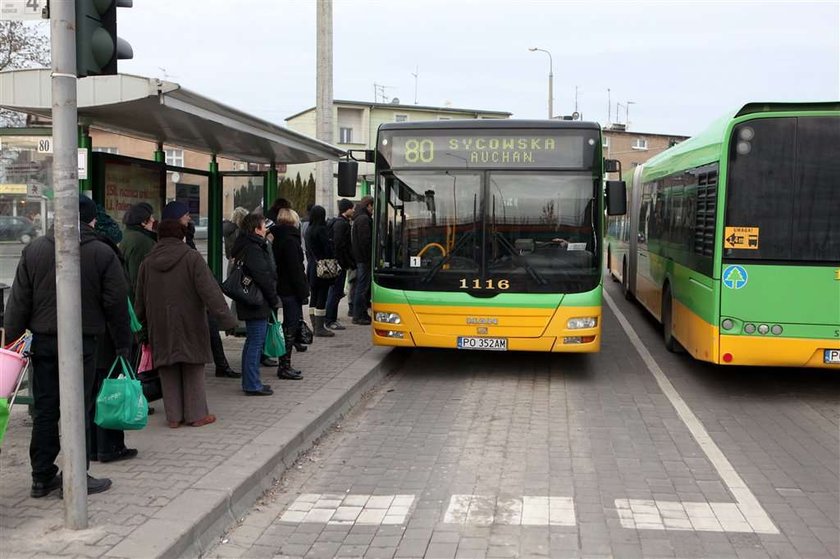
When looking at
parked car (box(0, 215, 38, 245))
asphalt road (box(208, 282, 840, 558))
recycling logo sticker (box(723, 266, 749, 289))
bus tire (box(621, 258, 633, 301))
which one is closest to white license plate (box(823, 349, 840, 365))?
asphalt road (box(208, 282, 840, 558))

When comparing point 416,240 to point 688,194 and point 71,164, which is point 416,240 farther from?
point 71,164

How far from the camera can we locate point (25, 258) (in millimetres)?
4684

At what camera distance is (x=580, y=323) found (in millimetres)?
8867

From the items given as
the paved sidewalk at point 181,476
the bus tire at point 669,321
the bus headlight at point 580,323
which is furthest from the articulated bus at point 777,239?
the paved sidewalk at point 181,476

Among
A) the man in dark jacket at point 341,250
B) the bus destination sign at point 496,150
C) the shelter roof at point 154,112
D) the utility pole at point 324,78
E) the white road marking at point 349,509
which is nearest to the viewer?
the white road marking at point 349,509

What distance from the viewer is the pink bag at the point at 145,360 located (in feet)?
21.8

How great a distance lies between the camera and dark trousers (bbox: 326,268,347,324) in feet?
38.3

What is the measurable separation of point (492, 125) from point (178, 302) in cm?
456

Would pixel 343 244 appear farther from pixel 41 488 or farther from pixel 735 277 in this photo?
pixel 41 488

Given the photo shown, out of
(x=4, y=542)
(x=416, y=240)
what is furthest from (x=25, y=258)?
(x=416, y=240)

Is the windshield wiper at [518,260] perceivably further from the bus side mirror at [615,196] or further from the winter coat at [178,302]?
the winter coat at [178,302]

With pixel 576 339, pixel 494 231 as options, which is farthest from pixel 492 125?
pixel 576 339

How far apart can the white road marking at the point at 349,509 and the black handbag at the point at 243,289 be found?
7.67ft

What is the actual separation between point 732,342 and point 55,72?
640 cm
